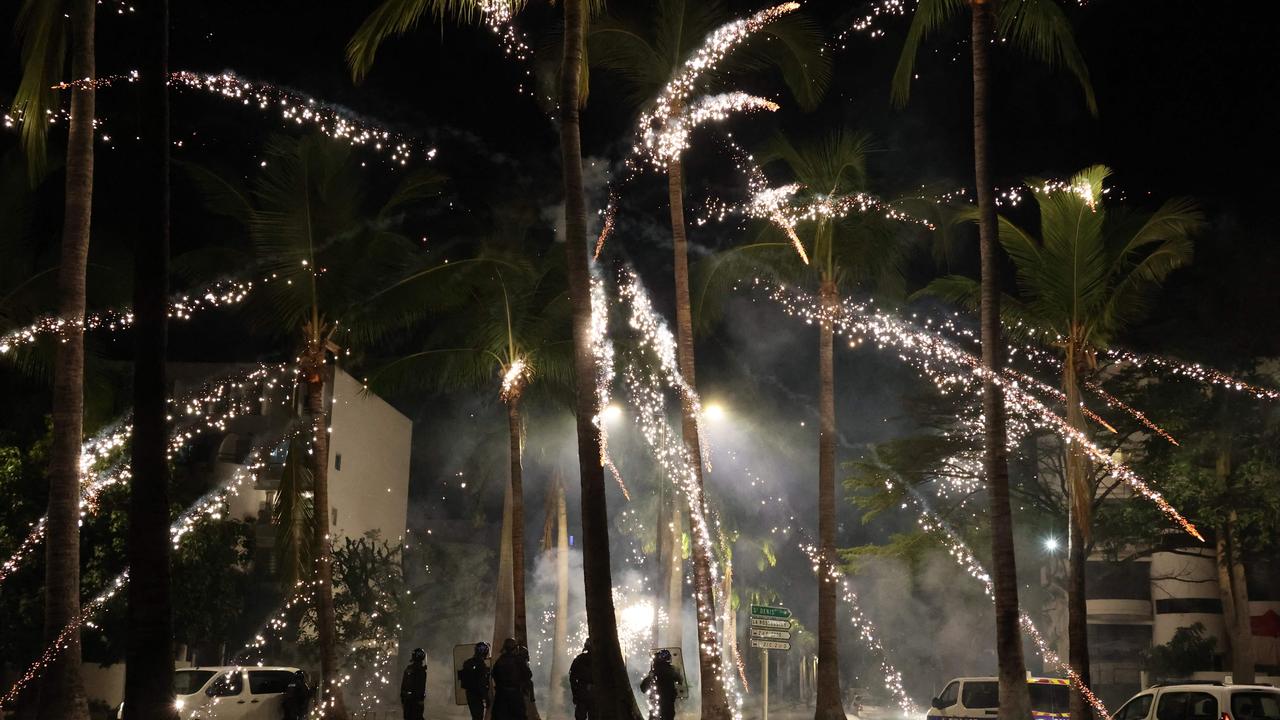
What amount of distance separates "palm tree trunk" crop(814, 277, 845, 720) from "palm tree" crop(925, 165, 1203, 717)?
13.7 feet

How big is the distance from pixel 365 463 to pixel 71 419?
21.4 meters

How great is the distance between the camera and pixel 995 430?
648 inches

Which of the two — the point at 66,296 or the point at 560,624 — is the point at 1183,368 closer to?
the point at 560,624

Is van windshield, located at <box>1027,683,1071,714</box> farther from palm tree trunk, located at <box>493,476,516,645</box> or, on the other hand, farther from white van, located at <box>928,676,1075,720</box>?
palm tree trunk, located at <box>493,476,516,645</box>

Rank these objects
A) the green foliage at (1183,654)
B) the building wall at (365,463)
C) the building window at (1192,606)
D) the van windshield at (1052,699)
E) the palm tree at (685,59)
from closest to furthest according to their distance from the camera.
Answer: the palm tree at (685,59)
the van windshield at (1052,699)
the green foliage at (1183,654)
the building wall at (365,463)
the building window at (1192,606)

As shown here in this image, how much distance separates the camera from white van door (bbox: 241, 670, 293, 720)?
19.5 metres

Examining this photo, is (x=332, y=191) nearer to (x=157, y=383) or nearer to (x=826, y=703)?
(x=157, y=383)

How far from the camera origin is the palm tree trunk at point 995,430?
611 inches

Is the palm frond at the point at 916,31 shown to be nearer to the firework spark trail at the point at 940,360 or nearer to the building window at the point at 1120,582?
the firework spark trail at the point at 940,360

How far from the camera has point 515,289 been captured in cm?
2588

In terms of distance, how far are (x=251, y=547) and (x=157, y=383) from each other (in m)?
18.9

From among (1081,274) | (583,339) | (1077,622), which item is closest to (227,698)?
(583,339)

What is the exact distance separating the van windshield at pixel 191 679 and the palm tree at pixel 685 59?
831 cm

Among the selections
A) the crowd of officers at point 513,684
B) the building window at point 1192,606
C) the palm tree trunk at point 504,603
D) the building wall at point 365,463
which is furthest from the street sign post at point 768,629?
the building window at point 1192,606
